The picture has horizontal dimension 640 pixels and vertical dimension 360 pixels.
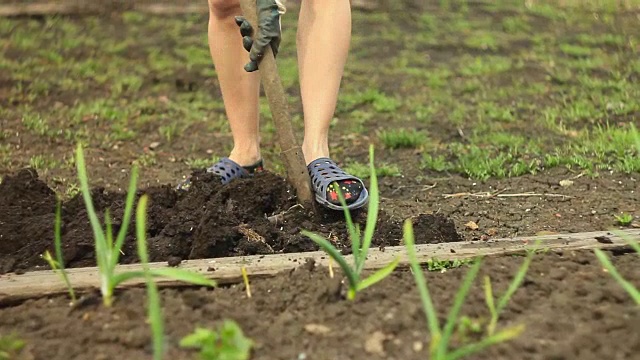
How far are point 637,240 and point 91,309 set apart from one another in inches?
56.0

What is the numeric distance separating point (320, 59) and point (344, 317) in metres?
1.27

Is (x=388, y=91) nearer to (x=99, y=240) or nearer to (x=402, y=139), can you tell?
(x=402, y=139)

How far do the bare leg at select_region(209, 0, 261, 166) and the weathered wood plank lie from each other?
0.97 m

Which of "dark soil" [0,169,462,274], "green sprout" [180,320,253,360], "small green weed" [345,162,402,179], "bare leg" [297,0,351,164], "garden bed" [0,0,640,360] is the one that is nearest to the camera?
"green sprout" [180,320,253,360]

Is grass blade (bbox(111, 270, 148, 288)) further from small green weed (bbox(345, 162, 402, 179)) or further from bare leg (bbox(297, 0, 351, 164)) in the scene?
small green weed (bbox(345, 162, 402, 179))

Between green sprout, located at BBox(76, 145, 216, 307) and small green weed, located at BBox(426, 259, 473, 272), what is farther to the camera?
small green weed, located at BBox(426, 259, 473, 272)

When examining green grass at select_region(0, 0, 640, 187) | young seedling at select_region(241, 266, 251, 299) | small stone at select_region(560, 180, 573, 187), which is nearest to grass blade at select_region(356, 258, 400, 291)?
young seedling at select_region(241, 266, 251, 299)

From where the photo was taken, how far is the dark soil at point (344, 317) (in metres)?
1.53

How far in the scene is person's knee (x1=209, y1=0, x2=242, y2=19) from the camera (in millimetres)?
2760

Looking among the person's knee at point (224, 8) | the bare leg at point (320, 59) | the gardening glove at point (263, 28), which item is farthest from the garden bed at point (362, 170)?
the person's knee at point (224, 8)

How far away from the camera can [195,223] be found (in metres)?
2.37

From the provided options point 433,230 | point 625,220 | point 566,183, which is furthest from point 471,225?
point 566,183

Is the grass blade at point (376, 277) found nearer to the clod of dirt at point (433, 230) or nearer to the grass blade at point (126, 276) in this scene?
the grass blade at point (126, 276)

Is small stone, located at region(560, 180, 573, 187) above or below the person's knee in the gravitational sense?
below
